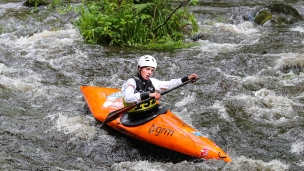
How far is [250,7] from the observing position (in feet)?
42.7

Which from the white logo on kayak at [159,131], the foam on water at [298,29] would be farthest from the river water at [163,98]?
the white logo on kayak at [159,131]

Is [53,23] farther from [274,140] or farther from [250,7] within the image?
[274,140]

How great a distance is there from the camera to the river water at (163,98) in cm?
480

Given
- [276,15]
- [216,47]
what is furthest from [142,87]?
[276,15]

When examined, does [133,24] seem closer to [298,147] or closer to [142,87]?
[142,87]

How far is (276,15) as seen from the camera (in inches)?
460

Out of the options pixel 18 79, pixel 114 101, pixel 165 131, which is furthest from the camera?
pixel 18 79

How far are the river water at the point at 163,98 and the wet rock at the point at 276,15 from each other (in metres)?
0.36

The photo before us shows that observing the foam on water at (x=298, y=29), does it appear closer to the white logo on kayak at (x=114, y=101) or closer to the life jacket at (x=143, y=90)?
the white logo on kayak at (x=114, y=101)

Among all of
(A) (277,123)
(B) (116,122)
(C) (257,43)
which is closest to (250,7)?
(C) (257,43)

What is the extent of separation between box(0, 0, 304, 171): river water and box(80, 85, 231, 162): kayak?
0.33ft

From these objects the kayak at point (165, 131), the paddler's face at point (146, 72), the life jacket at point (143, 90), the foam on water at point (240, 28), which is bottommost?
the foam on water at point (240, 28)

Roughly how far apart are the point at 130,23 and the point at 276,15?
4.73m

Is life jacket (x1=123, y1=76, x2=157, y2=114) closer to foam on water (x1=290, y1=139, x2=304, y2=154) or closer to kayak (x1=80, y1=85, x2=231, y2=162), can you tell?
kayak (x1=80, y1=85, x2=231, y2=162)
